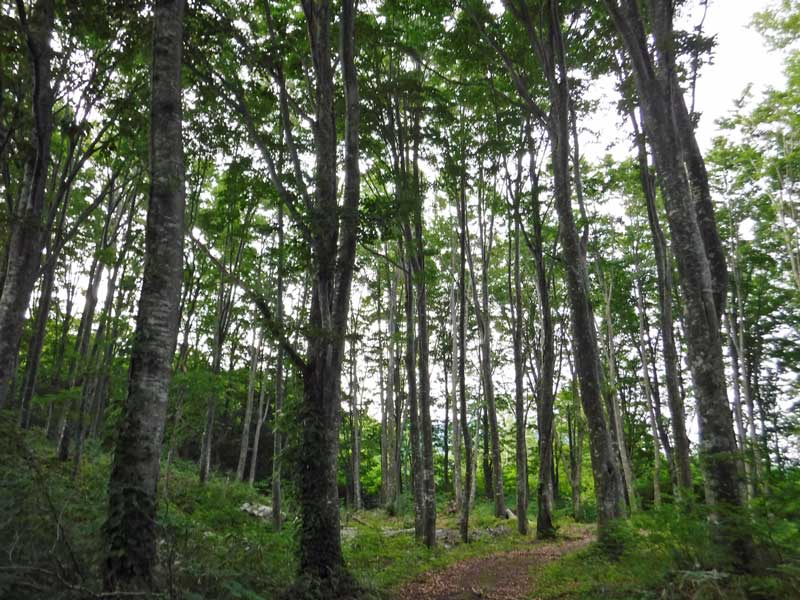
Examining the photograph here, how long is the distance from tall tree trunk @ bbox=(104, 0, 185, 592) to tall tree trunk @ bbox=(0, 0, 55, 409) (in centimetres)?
241

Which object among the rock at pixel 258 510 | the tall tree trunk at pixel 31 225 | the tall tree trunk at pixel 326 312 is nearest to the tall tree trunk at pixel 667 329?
the tall tree trunk at pixel 326 312

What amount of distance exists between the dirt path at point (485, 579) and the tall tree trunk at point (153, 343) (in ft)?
15.4

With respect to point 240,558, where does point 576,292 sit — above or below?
above

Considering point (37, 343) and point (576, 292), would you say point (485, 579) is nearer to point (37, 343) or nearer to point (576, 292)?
point (576, 292)

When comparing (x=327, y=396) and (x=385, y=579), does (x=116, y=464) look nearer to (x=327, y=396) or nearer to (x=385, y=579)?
(x=327, y=396)

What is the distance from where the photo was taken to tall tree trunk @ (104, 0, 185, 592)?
3676 millimetres

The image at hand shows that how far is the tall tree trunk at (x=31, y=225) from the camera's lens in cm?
625

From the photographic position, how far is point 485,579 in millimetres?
8211

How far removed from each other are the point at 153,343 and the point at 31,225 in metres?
3.41

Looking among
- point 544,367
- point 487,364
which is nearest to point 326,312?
point 544,367

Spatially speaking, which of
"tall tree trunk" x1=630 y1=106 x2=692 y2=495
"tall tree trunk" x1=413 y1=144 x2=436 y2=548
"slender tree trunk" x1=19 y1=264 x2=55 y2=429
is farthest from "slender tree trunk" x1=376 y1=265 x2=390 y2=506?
"slender tree trunk" x1=19 y1=264 x2=55 y2=429

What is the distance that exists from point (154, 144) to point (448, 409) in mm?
29300

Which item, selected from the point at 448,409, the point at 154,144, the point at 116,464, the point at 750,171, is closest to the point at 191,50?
the point at 154,144

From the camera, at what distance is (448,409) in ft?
105
